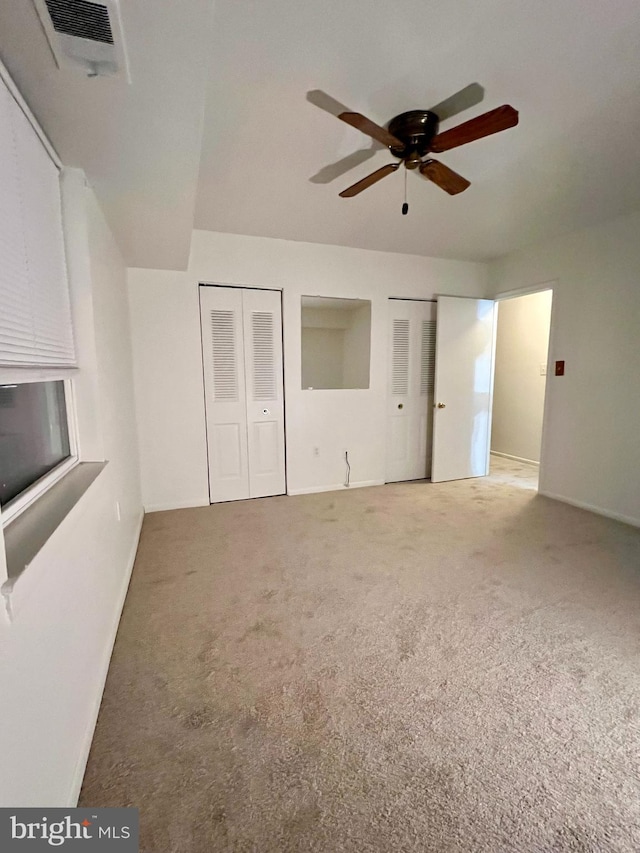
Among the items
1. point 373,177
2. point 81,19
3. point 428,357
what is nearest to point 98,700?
point 81,19

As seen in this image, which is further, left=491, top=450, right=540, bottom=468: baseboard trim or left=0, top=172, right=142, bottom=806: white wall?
left=491, top=450, right=540, bottom=468: baseboard trim

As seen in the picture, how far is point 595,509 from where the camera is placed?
3.34 metres

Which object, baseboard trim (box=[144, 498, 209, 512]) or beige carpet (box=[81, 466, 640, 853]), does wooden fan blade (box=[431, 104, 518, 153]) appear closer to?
beige carpet (box=[81, 466, 640, 853])

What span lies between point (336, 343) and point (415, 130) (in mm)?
2938

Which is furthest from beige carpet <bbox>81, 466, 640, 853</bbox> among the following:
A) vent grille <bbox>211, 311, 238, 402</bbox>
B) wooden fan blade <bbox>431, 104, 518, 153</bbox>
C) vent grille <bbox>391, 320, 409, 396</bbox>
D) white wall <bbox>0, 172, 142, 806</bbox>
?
wooden fan blade <bbox>431, 104, 518, 153</bbox>

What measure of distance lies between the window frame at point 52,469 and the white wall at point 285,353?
162 centimetres

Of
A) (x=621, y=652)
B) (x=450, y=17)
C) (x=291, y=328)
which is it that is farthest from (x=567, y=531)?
(x=450, y=17)

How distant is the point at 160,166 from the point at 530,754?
106 inches

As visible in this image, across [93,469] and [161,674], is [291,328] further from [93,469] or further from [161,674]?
[161,674]

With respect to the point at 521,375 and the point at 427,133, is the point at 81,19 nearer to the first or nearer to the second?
the point at 427,133

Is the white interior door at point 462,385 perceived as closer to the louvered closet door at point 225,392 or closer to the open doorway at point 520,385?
the open doorway at point 520,385

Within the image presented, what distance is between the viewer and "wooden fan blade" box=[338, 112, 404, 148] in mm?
1534

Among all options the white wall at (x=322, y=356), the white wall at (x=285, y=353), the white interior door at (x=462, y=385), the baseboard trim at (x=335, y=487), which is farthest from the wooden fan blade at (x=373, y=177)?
the baseboard trim at (x=335, y=487)

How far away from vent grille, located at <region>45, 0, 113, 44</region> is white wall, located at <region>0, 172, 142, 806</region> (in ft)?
2.68
